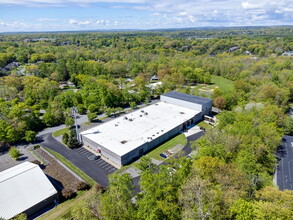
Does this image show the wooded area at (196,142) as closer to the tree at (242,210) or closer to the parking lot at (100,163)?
the tree at (242,210)

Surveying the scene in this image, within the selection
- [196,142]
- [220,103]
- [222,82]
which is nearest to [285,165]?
[196,142]

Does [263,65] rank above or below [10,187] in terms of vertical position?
above

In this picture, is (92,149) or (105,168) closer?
(105,168)

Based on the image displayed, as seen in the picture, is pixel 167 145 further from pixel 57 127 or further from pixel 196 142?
pixel 57 127

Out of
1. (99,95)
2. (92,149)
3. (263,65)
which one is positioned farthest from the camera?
(263,65)

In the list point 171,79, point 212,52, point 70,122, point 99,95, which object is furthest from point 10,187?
point 212,52

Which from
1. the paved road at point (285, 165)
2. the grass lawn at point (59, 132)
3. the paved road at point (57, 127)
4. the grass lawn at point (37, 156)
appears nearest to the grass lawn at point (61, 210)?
the grass lawn at point (37, 156)

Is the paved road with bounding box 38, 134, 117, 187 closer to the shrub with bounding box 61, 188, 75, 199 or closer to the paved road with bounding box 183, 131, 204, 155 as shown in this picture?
the shrub with bounding box 61, 188, 75, 199

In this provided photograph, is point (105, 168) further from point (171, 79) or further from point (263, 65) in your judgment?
point (263, 65)
